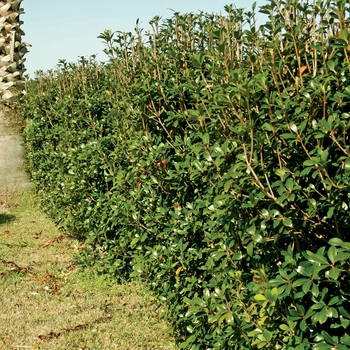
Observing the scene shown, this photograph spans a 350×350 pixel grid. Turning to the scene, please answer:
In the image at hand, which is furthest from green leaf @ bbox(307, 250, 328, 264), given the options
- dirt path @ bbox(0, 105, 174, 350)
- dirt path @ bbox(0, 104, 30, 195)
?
dirt path @ bbox(0, 104, 30, 195)

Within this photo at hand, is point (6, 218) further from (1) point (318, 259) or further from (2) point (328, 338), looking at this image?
(1) point (318, 259)

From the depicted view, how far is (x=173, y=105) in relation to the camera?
4.66 metres

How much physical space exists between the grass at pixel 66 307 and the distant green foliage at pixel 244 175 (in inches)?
17.4

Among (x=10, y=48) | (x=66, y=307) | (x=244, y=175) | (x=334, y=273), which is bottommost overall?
(x=66, y=307)

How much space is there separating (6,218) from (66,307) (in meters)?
5.06

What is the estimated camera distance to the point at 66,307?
→ 18.9 feet

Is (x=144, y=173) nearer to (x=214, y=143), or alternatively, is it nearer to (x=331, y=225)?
(x=214, y=143)

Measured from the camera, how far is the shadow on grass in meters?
10.1

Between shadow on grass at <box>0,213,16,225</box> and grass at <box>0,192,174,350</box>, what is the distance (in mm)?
1972

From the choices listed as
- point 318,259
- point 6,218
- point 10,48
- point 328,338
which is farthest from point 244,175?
point 10,48

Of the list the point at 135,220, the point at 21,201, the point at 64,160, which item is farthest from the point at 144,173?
the point at 21,201

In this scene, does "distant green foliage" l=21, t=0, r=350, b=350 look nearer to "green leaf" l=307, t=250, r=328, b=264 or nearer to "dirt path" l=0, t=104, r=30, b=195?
"green leaf" l=307, t=250, r=328, b=264

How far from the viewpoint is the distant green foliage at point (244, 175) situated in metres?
2.70

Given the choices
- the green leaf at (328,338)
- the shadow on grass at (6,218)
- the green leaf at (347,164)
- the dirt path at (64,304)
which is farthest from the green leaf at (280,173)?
the shadow on grass at (6,218)
